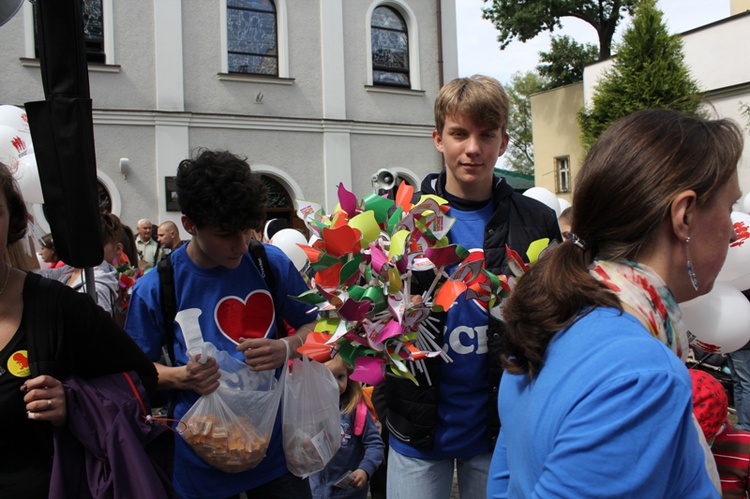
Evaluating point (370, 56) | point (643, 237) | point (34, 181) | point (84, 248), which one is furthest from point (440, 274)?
point (370, 56)

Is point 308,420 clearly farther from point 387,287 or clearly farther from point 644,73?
point 644,73

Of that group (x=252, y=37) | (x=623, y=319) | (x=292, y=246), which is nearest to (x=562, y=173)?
(x=252, y=37)

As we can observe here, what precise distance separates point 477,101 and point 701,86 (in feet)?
51.8

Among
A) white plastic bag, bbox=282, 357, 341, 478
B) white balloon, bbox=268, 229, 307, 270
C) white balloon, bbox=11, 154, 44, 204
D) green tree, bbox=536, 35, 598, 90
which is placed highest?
green tree, bbox=536, 35, 598, 90

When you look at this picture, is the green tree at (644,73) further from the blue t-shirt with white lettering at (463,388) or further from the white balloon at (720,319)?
the blue t-shirt with white lettering at (463,388)

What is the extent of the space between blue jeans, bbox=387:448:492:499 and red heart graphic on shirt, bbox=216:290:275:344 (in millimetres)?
704

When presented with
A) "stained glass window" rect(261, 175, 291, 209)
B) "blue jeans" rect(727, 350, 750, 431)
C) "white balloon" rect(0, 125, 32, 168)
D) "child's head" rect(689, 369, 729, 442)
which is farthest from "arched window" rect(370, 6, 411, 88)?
"child's head" rect(689, 369, 729, 442)

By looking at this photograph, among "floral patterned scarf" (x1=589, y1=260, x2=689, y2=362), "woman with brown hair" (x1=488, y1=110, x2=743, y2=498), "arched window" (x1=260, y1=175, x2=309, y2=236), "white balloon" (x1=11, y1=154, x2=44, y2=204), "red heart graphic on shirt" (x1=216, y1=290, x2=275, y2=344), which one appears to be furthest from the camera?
"arched window" (x1=260, y1=175, x2=309, y2=236)

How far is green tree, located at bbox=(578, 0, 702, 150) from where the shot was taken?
595 inches

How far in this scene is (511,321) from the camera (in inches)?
46.9

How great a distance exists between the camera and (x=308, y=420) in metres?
2.44

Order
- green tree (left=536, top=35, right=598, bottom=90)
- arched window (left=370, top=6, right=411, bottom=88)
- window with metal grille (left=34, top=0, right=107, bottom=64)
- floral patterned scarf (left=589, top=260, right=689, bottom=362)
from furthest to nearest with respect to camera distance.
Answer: green tree (left=536, top=35, right=598, bottom=90) → arched window (left=370, top=6, right=411, bottom=88) → window with metal grille (left=34, top=0, right=107, bottom=64) → floral patterned scarf (left=589, top=260, right=689, bottom=362)

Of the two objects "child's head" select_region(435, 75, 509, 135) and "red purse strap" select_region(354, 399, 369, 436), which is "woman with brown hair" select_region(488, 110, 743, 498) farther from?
"red purse strap" select_region(354, 399, 369, 436)

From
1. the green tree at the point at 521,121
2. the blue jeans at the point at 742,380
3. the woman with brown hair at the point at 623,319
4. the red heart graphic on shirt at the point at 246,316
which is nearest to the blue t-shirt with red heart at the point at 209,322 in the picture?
the red heart graphic on shirt at the point at 246,316
